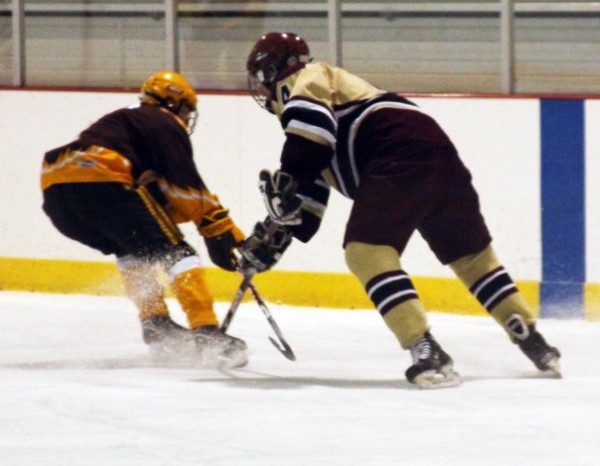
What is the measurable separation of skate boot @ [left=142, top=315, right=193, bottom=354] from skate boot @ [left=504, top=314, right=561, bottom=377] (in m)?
1.05

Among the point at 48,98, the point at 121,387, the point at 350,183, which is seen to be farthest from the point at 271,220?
the point at 48,98

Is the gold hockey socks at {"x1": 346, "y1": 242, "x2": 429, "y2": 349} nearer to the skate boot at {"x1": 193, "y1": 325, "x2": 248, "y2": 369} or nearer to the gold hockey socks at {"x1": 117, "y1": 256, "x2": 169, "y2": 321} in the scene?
the skate boot at {"x1": 193, "y1": 325, "x2": 248, "y2": 369}

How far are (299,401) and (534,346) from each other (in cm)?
80

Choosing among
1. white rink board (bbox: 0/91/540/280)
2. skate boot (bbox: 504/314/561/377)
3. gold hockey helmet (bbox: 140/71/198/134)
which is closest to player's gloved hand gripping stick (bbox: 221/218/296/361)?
gold hockey helmet (bbox: 140/71/198/134)

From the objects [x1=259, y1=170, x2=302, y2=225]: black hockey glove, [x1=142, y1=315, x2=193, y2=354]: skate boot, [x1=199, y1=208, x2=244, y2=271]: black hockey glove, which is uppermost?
[x1=259, y1=170, x2=302, y2=225]: black hockey glove

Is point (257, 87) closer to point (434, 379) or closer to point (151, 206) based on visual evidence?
point (151, 206)

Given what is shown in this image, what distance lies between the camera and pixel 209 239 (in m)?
5.46

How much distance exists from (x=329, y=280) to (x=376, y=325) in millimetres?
486

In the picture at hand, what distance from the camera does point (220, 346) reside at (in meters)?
5.23

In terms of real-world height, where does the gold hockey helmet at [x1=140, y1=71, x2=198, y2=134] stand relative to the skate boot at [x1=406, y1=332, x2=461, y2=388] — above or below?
above

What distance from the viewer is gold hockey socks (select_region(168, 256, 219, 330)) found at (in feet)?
17.2

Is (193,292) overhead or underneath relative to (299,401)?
overhead

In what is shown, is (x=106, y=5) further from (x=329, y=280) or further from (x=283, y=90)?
(x=283, y=90)

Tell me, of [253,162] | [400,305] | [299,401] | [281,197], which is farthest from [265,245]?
[253,162]
